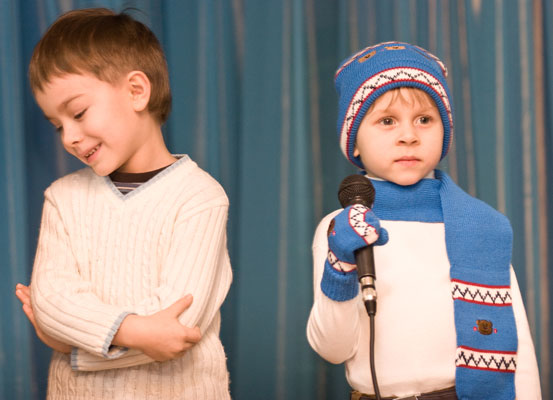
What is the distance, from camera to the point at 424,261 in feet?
4.63

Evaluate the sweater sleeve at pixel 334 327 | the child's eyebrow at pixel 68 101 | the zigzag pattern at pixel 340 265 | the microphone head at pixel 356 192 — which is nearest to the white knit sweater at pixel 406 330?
the sweater sleeve at pixel 334 327

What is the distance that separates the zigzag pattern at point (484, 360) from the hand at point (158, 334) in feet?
1.86

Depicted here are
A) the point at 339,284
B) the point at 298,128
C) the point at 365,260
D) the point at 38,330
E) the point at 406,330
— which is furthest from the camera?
the point at 298,128

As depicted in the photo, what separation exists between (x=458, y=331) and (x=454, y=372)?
3.4 inches

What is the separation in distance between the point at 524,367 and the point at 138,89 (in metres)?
1.06

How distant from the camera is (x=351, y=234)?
1.17 metres

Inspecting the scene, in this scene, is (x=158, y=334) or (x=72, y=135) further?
(x=72, y=135)

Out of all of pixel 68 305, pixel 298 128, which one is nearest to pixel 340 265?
pixel 68 305

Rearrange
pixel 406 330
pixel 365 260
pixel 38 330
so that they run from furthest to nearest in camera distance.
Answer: pixel 38 330
pixel 406 330
pixel 365 260

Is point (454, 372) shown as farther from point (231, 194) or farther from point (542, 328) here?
point (231, 194)

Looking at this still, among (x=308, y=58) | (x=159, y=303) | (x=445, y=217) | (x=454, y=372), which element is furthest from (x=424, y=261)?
(x=308, y=58)

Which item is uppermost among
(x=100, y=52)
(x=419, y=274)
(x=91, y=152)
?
(x=100, y=52)

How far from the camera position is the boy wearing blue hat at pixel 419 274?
1350 millimetres

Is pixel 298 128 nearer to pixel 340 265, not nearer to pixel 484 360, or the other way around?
pixel 340 265
